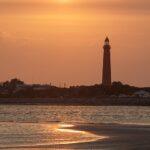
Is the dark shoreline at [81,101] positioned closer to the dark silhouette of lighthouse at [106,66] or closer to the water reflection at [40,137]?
the dark silhouette of lighthouse at [106,66]

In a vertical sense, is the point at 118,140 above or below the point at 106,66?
below

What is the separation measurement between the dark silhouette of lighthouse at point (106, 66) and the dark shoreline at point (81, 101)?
12.9ft

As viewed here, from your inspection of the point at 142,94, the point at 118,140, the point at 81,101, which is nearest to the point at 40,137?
the point at 118,140

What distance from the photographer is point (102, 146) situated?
43875 mm

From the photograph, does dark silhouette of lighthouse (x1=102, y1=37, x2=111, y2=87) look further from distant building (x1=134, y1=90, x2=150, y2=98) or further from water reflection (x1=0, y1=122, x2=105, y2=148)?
water reflection (x1=0, y1=122, x2=105, y2=148)

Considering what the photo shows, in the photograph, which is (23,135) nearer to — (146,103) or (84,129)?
(84,129)

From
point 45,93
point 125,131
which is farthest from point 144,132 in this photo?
point 45,93

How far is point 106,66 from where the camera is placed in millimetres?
152625

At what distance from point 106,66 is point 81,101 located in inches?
636

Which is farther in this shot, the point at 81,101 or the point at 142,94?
the point at 142,94

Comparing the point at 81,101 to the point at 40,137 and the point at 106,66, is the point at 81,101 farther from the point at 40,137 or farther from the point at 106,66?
the point at 40,137

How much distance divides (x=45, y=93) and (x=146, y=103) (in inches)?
1408

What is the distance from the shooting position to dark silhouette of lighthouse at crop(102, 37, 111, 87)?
6000 inches

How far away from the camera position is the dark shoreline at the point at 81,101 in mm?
158875
